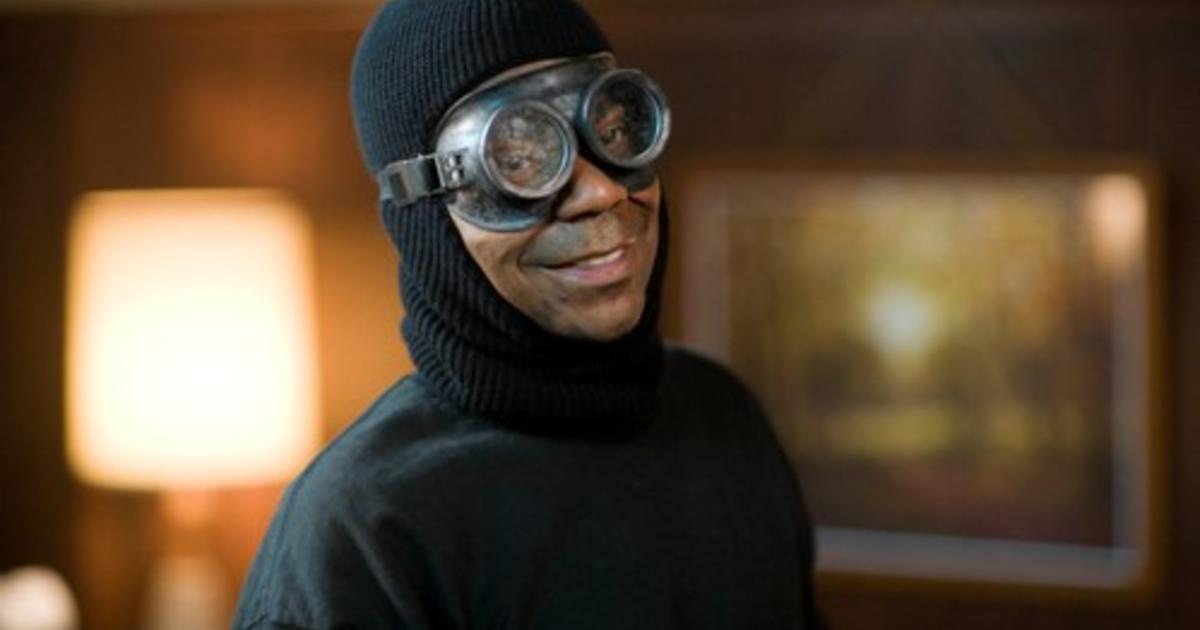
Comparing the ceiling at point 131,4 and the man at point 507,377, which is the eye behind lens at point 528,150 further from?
the ceiling at point 131,4

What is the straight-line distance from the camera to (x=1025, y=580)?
3.20 metres

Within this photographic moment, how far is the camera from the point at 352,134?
3.60 meters

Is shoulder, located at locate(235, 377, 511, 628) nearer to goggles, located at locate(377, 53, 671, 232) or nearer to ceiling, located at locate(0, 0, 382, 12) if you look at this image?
goggles, located at locate(377, 53, 671, 232)

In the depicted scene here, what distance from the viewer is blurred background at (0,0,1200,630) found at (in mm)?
3061

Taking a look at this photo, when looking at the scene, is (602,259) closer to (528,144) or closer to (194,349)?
(528,144)

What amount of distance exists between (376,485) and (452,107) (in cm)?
26

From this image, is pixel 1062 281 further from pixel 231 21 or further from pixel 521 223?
pixel 521 223

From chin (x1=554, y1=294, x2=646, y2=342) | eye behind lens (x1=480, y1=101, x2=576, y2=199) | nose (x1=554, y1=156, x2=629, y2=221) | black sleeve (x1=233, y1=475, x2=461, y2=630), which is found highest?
eye behind lens (x1=480, y1=101, x2=576, y2=199)

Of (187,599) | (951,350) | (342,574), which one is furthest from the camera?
(187,599)

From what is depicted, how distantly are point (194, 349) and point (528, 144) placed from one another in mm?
2625

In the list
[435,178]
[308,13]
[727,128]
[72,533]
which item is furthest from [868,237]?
[435,178]

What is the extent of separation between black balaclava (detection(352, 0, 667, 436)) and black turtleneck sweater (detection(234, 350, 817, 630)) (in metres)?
0.03

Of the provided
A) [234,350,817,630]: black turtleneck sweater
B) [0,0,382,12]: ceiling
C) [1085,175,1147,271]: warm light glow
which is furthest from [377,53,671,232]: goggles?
[0,0,382,12]: ceiling

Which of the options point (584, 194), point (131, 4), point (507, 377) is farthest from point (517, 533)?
point (131, 4)
